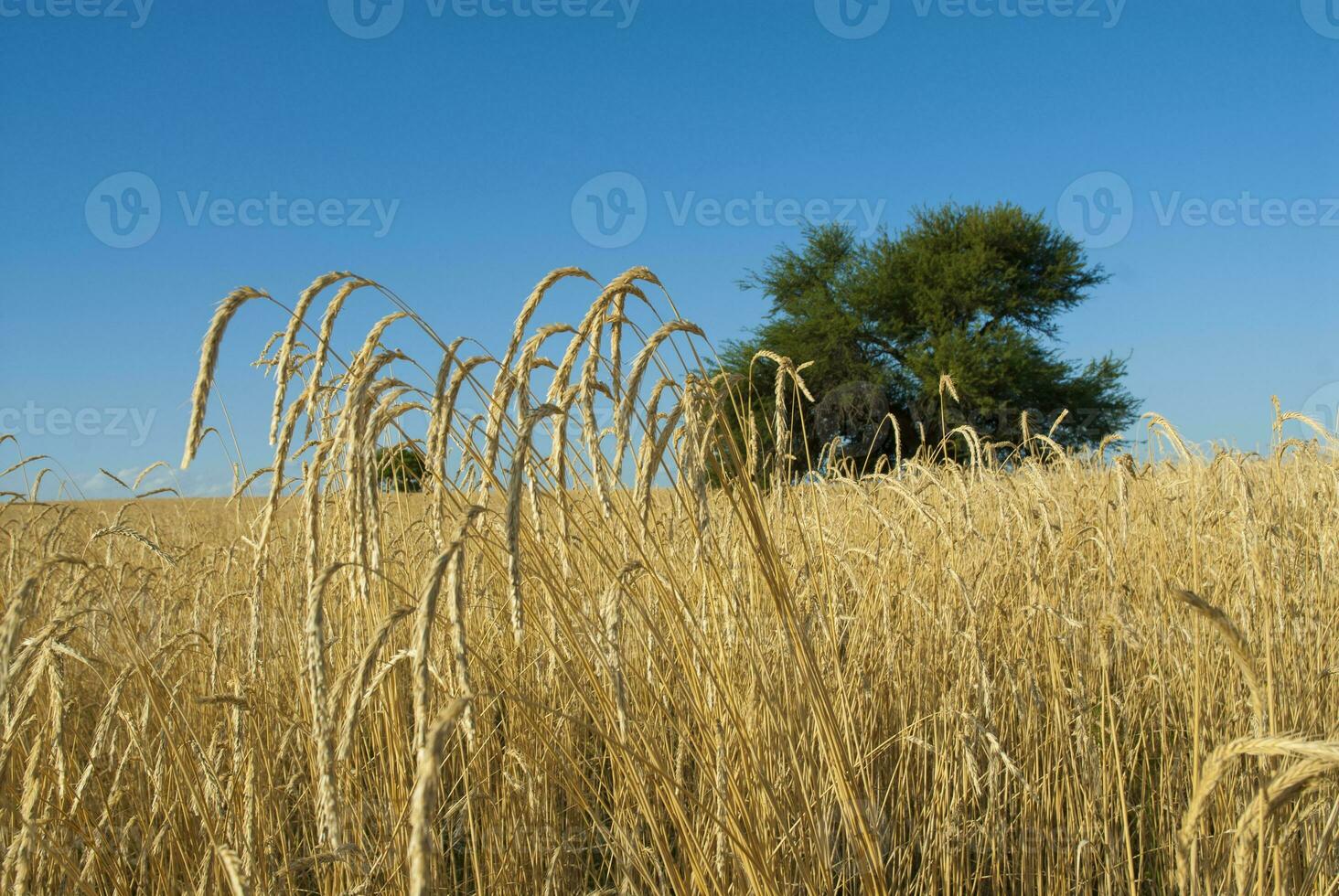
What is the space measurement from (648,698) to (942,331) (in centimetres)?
1704

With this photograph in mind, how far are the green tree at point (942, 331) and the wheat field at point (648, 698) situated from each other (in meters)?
14.3

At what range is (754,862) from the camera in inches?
48.1

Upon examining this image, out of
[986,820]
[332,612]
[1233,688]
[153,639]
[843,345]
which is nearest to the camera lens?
[986,820]

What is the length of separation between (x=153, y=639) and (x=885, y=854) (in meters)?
2.28

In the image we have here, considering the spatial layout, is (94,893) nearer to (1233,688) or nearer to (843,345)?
(1233,688)

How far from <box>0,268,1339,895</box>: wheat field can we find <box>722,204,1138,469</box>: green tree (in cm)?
1426

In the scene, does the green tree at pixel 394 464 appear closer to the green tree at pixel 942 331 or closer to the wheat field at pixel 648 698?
the wheat field at pixel 648 698

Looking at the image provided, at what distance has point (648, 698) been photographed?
1.75m

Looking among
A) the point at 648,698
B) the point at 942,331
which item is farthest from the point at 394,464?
the point at 942,331

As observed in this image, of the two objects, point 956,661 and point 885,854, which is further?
point 956,661

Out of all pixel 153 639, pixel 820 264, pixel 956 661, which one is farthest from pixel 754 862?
pixel 820 264

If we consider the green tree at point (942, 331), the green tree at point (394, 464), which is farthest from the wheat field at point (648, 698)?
the green tree at point (942, 331)

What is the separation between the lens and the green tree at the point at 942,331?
16.8m

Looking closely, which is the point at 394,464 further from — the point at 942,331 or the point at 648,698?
the point at 942,331
